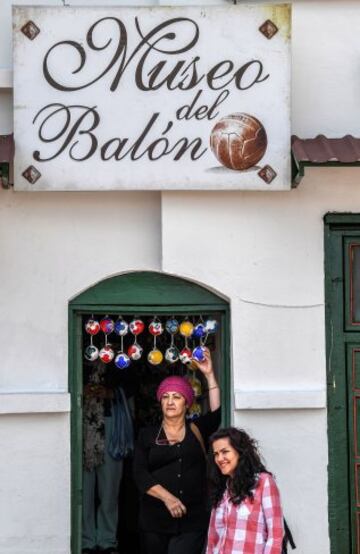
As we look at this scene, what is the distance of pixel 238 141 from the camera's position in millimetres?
7641

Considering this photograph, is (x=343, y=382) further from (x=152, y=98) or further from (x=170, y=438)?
(x=152, y=98)

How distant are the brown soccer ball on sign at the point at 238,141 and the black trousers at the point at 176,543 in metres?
2.47

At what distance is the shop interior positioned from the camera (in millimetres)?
8055

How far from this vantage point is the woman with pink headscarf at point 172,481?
6.98 meters

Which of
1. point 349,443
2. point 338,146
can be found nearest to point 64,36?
point 338,146

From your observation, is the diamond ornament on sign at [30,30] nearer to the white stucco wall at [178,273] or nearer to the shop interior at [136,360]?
the white stucco wall at [178,273]

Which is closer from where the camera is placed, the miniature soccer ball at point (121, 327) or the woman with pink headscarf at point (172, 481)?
the woman with pink headscarf at point (172, 481)

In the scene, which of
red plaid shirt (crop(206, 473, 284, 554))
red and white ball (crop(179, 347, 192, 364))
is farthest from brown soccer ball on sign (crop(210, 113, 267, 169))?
red plaid shirt (crop(206, 473, 284, 554))

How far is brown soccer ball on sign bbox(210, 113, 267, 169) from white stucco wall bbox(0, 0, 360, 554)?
0.29 m

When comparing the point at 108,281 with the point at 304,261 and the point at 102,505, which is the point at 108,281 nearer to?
the point at 304,261

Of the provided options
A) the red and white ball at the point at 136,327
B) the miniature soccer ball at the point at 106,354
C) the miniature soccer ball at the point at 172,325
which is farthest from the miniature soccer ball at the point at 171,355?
the miniature soccer ball at the point at 106,354

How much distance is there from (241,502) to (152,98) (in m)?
2.96

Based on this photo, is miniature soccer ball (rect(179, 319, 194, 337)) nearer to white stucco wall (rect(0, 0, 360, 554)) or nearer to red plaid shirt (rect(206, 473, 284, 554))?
white stucco wall (rect(0, 0, 360, 554))

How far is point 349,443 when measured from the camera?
7.90 meters
